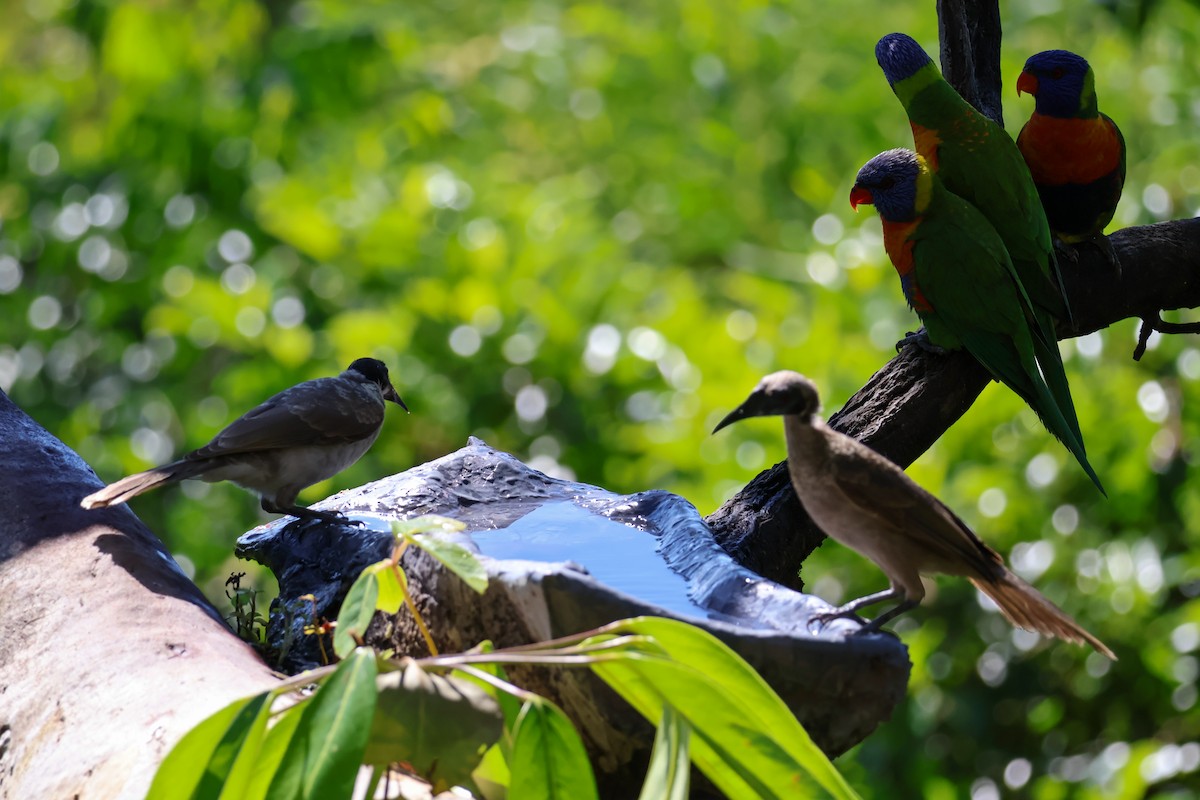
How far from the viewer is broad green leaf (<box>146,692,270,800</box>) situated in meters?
1.49

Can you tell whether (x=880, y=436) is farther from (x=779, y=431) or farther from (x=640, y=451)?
(x=640, y=451)

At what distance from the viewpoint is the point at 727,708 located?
153cm

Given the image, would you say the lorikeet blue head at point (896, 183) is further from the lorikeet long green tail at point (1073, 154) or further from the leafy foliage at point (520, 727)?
the leafy foliage at point (520, 727)

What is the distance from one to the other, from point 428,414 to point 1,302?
375 centimetres

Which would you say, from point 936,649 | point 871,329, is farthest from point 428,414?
point 936,649

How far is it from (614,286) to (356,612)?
412cm

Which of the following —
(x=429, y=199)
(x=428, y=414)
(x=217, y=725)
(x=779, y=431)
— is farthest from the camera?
(x=429, y=199)

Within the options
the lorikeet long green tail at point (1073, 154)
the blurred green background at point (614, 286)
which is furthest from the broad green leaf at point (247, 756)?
the blurred green background at point (614, 286)

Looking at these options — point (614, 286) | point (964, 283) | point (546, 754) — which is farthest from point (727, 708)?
point (614, 286)

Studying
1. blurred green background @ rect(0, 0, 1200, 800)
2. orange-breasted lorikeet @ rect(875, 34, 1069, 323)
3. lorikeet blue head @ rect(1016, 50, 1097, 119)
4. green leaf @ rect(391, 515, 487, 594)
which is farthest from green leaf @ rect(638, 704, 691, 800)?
blurred green background @ rect(0, 0, 1200, 800)

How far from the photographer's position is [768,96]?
30.3 feet

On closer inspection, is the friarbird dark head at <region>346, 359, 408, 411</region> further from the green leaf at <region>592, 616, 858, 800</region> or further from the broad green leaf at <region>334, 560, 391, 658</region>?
the green leaf at <region>592, 616, 858, 800</region>

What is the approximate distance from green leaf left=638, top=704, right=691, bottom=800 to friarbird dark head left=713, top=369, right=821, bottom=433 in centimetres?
60

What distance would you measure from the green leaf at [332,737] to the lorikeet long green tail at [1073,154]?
271cm
